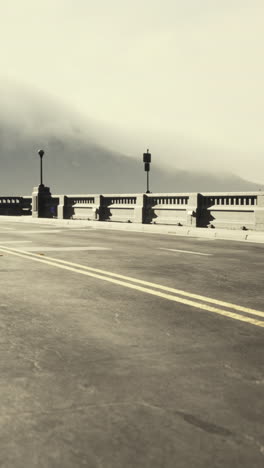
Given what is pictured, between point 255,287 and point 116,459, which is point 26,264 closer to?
point 255,287

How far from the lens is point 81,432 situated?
3096mm

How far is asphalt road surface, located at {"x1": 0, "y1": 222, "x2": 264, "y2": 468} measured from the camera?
290 cm

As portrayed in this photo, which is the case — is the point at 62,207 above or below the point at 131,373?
above

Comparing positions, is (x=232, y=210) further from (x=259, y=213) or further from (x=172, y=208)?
(x=172, y=208)

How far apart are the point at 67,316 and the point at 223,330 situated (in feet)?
5.63

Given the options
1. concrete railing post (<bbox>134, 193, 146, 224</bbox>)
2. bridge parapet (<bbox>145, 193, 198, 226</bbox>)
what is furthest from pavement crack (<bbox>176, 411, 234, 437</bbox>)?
concrete railing post (<bbox>134, 193, 146, 224</bbox>)

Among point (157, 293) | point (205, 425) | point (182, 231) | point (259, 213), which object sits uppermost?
point (259, 213)

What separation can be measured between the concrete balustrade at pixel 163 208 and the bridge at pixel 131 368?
12.6 metres

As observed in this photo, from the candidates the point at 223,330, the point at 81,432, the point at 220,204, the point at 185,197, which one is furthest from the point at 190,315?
the point at 185,197

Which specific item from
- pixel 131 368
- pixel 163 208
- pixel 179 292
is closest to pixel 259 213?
pixel 163 208

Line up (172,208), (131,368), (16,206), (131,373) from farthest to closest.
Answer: (16,206) → (172,208) → (131,368) → (131,373)

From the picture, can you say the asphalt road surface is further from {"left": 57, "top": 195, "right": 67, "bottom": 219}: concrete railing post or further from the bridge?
{"left": 57, "top": 195, "right": 67, "bottom": 219}: concrete railing post

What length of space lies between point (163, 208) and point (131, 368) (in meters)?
23.2

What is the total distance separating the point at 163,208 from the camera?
→ 27.2 m
